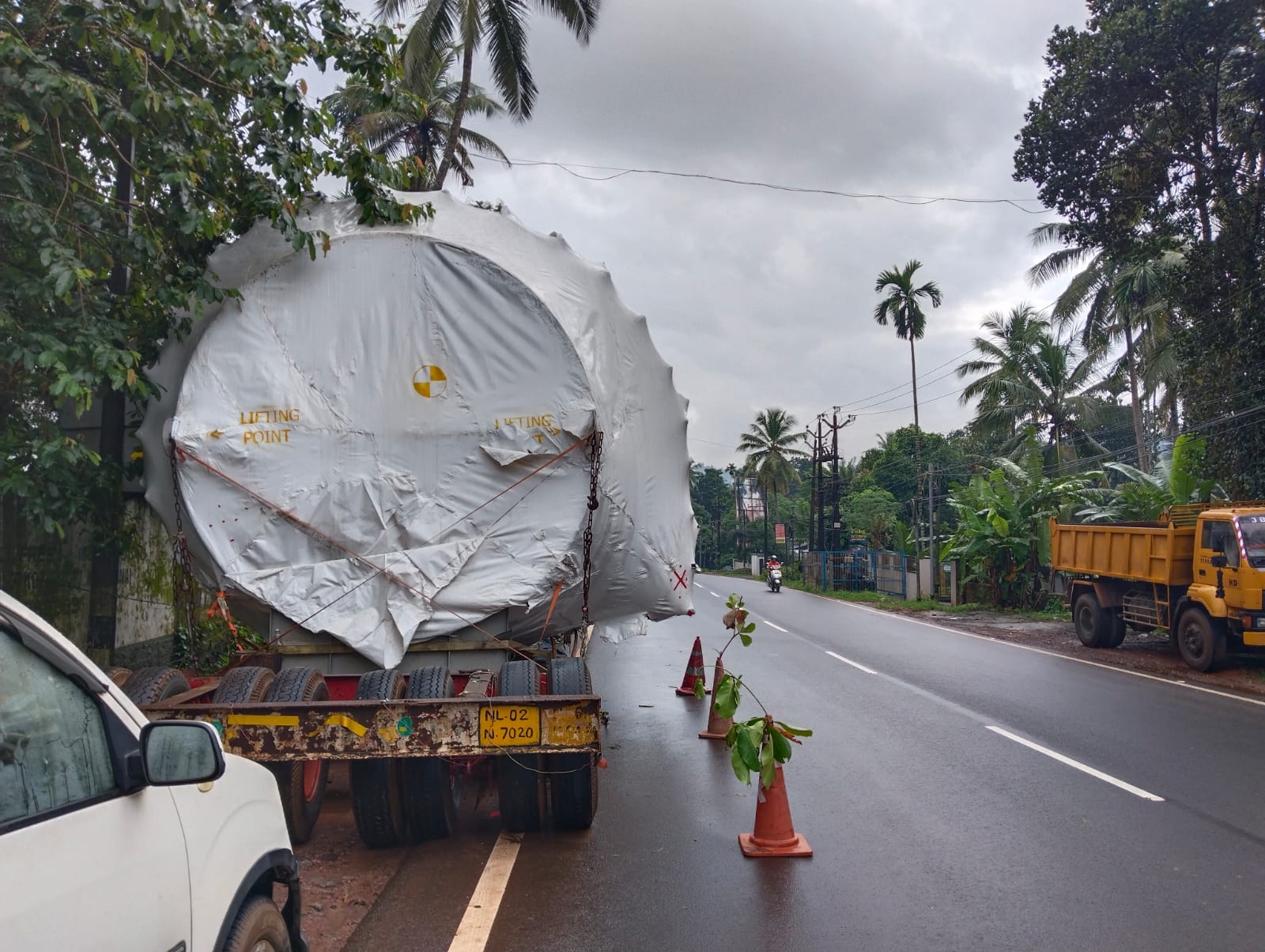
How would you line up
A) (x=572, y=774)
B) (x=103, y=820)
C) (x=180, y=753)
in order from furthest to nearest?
(x=572, y=774) < (x=180, y=753) < (x=103, y=820)

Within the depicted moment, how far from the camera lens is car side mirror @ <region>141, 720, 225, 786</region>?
8.34ft

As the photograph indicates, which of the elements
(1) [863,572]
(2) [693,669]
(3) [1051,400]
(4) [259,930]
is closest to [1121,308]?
(3) [1051,400]

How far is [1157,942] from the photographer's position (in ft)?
14.9

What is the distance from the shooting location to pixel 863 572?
151 feet

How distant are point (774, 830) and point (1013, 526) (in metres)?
23.2

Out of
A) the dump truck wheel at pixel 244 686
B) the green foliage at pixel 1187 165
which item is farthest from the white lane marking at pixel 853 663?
the dump truck wheel at pixel 244 686

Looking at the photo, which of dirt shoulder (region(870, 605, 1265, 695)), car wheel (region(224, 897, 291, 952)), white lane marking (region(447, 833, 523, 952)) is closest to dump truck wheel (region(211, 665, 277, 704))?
white lane marking (region(447, 833, 523, 952))

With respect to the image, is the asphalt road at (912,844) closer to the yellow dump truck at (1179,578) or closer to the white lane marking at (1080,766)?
the white lane marking at (1080,766)

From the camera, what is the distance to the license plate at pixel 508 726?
5230mm

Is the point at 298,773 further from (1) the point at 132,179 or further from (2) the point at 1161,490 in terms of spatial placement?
(2) the point at 1161,490

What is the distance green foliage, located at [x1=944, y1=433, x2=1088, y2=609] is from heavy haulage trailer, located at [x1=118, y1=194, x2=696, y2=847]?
2192 centimetres

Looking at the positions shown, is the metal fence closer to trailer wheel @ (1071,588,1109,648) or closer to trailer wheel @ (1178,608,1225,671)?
trailer wheel @ (1071,588,1109,648)

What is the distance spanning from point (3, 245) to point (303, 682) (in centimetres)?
342

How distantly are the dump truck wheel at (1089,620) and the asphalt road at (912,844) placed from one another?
6.58 m
